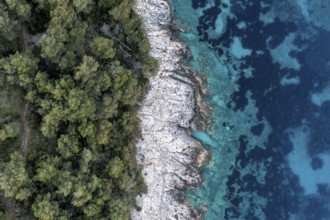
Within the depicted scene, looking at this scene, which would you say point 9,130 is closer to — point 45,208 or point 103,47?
point 45,208

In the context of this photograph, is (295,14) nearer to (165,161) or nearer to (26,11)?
(165,161)

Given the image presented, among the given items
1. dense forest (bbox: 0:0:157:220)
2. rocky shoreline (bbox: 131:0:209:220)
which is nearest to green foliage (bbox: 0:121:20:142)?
dense forest (bbox: 0:0:157:220)

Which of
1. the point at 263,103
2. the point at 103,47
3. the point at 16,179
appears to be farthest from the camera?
the point at 263,103

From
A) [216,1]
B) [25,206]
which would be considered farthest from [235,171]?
[25,206]

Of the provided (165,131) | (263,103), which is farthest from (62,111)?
(263,103)

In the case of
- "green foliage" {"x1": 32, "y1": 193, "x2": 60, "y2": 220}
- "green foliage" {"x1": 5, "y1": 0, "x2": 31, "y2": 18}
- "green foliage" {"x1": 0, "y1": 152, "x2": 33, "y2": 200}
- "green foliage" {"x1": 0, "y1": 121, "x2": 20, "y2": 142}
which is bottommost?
"green foliage" {"x1": 32, "y1": 193, "x2": 60, "y2": 220}

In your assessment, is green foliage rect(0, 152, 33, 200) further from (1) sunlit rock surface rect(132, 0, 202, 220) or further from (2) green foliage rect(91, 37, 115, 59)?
(1) sunlit rock surface rect(132, 0, 202, 220)

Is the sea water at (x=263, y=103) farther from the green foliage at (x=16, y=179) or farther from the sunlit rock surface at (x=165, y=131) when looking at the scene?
the green foliage at (x=16, y=179)

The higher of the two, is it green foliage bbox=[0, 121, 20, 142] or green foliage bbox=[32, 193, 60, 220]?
green foliage bbox=[0, 121, 20, 142]
